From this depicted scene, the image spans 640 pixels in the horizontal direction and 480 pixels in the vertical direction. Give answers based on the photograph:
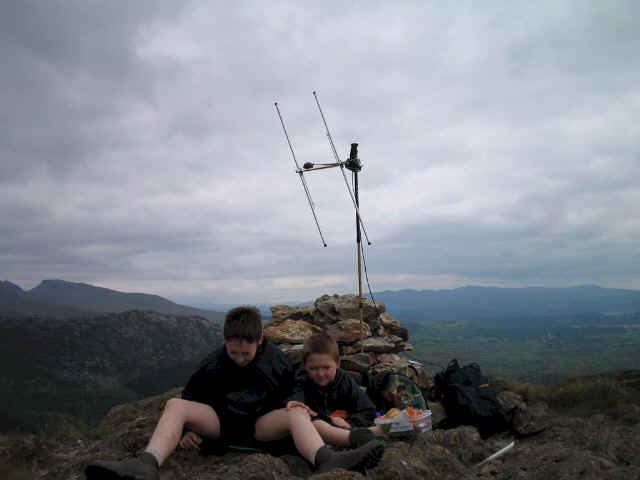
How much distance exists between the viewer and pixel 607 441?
5066 mm

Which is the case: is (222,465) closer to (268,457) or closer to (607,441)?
(268,457)

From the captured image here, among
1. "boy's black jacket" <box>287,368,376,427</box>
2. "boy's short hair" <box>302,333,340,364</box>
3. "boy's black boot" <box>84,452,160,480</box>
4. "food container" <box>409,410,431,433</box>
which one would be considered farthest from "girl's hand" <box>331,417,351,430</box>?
"boy's black boot" <box>84,452,160,480</box>

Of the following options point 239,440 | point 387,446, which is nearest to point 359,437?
point 387,446

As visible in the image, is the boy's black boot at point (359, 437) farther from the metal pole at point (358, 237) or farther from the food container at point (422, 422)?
the metal pole at point (358, 237)

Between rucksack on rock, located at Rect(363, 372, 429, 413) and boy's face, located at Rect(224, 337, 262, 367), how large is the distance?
120 inches

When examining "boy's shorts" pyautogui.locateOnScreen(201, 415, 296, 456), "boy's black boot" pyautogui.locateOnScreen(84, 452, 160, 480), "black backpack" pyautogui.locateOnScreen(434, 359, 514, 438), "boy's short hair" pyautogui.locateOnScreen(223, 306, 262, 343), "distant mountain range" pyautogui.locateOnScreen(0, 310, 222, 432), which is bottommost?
"distant mountain range" pyautogui.locateOnScreen(0, 310, 222, 432)

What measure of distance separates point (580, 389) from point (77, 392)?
64.9m

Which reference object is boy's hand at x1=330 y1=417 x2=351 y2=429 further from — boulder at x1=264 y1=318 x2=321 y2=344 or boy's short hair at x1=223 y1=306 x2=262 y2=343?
boulder at x1=264 y1=318 x2=321 y2=344

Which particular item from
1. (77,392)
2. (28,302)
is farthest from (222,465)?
(28,302)

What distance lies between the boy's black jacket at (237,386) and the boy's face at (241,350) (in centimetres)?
8

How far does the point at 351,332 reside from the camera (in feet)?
29.3

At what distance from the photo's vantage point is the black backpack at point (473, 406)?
636 centimetres

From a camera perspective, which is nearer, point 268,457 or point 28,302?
point 268,457

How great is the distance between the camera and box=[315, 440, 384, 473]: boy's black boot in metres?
3.53
